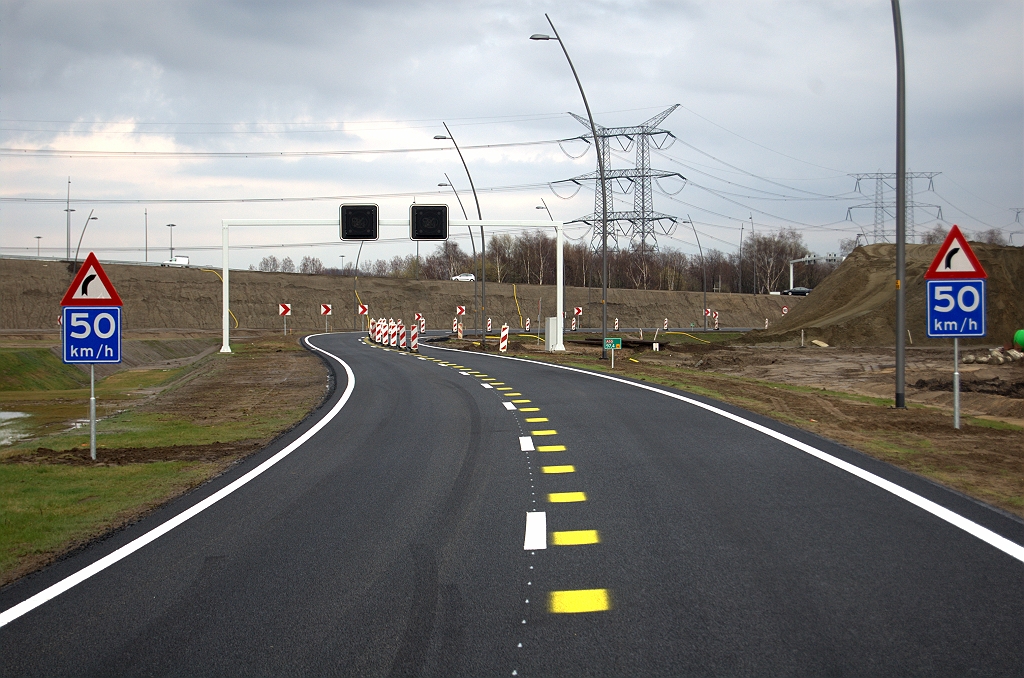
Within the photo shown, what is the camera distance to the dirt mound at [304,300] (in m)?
91.1

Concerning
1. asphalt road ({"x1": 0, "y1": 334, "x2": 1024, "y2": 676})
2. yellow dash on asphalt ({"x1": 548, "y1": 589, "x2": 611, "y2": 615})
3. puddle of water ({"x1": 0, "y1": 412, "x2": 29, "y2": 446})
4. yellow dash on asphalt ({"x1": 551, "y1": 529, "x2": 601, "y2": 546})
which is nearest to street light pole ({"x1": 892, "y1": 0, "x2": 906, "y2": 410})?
asphalt road ({"x1": 0, "y1": 334, "x2": 1024, "y2": 676})

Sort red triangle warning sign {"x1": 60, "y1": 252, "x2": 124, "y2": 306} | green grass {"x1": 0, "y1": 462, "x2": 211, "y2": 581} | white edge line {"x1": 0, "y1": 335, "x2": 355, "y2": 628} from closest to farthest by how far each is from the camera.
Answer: white edge line {"x1": 0, "y1": 335, "x2": 355, "y2": 628}, green grass {"x1": 0, "y1": 462, "x2": 211, "y2": 581}, red triangle warning sign {"x1": 60, "y1": 252, "x2": 124, "y2": 306}

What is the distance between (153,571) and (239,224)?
129ft

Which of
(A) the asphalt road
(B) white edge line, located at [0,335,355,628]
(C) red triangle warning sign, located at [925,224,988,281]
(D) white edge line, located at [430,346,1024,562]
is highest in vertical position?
(C) red triangle warning sign, located at [925,224,988,281]

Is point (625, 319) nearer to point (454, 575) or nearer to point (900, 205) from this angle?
point (900, 205)

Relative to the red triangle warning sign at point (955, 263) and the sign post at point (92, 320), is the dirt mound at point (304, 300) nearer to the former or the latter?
the red triangle warning sign at point (955, 263)

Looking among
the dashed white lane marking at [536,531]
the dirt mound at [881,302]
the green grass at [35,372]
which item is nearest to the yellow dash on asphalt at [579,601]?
the dashed white lane marking at [536,531]

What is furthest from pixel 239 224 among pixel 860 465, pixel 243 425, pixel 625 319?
pixel 625 319

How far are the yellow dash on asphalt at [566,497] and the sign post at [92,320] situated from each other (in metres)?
6.20

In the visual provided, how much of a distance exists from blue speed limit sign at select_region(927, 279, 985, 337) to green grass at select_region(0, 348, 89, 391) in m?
35.7

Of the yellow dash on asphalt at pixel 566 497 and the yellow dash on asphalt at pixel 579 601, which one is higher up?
the yellow dash on asphalt at pixel 566 497

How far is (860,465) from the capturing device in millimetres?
9477

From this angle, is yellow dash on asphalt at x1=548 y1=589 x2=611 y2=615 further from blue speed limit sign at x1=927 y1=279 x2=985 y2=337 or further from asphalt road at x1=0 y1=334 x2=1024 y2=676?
blue speed limit sign at x1=927 y1=279 x2=985 y2=337

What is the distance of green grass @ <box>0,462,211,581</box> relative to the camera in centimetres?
688
